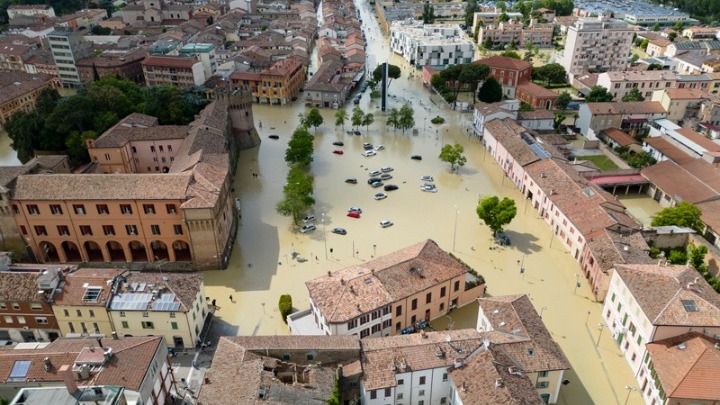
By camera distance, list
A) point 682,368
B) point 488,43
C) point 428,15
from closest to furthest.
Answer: point 682,368
point 488,43
point 428,15

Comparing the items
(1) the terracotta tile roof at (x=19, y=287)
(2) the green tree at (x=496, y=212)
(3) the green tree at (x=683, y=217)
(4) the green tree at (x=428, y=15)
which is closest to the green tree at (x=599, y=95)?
(3) the green tree at (x=683, y=217)

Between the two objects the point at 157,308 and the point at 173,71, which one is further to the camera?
the point at 173,71

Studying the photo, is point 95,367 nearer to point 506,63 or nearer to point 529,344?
point 529,344

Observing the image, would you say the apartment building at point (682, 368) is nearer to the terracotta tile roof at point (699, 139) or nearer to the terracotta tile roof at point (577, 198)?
the terracotta tile roof at point (577, 198)

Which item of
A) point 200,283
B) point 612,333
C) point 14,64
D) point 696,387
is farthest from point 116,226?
point 14,64

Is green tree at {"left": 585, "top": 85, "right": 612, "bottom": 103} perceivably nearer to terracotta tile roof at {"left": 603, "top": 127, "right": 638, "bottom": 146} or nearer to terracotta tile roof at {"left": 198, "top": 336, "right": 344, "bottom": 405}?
terracotta tile roof at {"left": 603, "top": 127, "right": 638, "bottom": 146}

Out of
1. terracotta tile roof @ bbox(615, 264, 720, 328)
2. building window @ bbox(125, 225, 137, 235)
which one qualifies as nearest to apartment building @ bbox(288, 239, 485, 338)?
terracotta tile roof @ bbox(615, 264, 720, 328)

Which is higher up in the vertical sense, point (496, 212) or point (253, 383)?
point (253, 383)

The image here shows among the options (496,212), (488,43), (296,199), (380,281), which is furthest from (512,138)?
(488,43)
